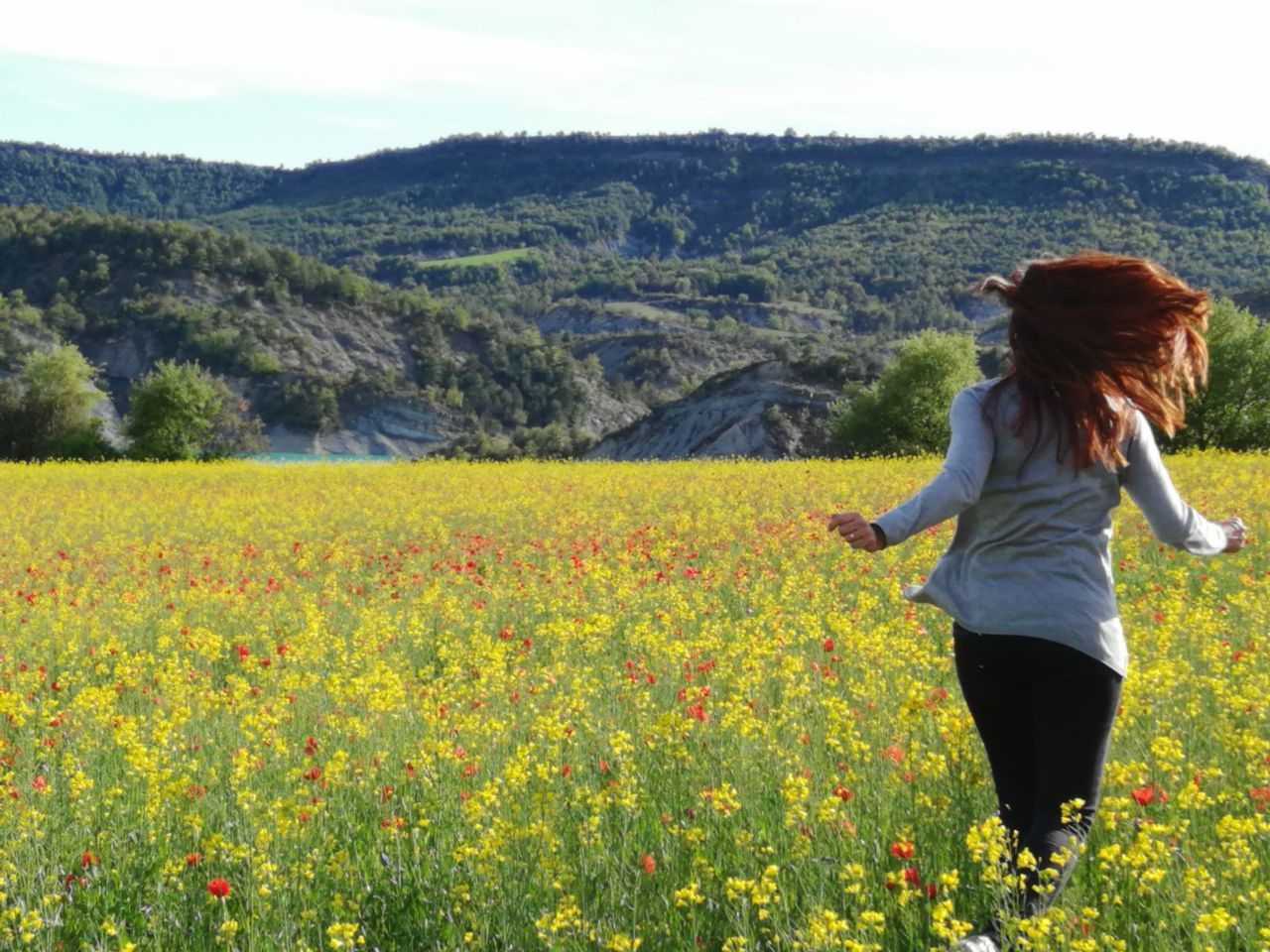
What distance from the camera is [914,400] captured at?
132 ft

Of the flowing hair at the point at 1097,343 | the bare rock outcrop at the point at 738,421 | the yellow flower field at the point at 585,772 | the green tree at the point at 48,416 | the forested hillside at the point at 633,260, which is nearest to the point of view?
the flowing hair at the point at 1097,343

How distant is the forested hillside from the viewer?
288 feet

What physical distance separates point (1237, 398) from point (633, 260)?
14183 cm

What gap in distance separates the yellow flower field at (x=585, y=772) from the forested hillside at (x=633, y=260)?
3524 cm

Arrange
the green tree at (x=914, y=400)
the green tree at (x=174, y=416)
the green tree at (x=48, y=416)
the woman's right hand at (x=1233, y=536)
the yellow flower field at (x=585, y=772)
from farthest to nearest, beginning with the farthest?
the green tree at (x=48, y=416), the green tree at (x=174, y=416), the green tree at (x=914, y=400), the woman's right hand at (x=1233, y=536), the yellow flower field at (x=585, y=772)

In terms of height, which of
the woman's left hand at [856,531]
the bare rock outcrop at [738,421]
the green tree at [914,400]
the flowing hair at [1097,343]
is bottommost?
the bare rock outcrop at [738,421]

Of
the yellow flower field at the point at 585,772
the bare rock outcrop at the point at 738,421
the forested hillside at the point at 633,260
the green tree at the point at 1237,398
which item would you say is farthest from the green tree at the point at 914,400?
the yellow flower field at the point at 585,772

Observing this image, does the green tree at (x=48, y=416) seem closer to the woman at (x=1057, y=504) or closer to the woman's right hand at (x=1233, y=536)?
the woman at (x=1057, y=504)

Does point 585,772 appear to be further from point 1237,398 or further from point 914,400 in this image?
point 914,400

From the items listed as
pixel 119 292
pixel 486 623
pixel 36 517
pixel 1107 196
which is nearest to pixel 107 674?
pixel 486 623

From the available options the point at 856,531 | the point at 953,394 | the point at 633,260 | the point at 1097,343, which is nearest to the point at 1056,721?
the point at 856,531

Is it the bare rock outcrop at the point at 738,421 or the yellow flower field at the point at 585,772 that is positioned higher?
the yellow flower field at the point at 585,772

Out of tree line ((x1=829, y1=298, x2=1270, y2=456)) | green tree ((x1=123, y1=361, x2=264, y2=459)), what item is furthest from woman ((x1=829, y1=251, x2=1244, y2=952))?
green tree ((x1=123, y1=361, x2=264, y2=459))

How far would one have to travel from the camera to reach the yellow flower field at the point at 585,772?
135 inches
